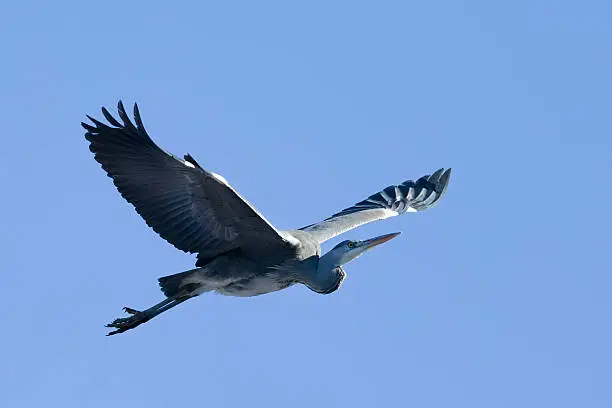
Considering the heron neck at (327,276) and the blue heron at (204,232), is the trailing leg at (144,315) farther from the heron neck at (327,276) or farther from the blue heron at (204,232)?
the heron neck at (327,276)

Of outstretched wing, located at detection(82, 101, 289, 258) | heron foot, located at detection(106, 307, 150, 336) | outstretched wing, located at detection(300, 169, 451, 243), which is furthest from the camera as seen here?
outstretched wing, located at detection(300, 169, 451, 243)

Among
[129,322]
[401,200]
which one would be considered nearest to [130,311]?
[129,322]

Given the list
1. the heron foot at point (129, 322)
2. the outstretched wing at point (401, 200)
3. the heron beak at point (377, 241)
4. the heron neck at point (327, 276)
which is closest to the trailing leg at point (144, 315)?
the heron foot at point (129, 322)

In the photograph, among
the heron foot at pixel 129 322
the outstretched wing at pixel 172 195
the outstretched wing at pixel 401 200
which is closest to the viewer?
the outstretched wing at pixel 172 195

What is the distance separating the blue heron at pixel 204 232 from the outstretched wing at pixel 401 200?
8.41 feet

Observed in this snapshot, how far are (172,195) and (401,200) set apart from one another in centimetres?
684

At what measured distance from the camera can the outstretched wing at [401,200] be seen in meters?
20.9

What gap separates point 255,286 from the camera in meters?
17.4

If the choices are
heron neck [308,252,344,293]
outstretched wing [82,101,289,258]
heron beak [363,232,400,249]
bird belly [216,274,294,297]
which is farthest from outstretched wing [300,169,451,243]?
outstretched wing [82,101,289,258]

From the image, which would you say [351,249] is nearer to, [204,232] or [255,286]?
[255,286]

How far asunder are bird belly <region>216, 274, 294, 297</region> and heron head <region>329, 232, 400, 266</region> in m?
0.78

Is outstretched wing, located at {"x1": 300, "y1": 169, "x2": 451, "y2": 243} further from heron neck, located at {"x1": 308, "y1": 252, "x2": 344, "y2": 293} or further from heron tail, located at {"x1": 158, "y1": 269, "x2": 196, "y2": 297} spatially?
heron tail, located at {"x1": 158, "y1": 269, "x2": 196, "y2": 297}

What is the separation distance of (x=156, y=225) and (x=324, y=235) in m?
3.24

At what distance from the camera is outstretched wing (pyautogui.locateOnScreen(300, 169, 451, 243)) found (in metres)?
20.9
